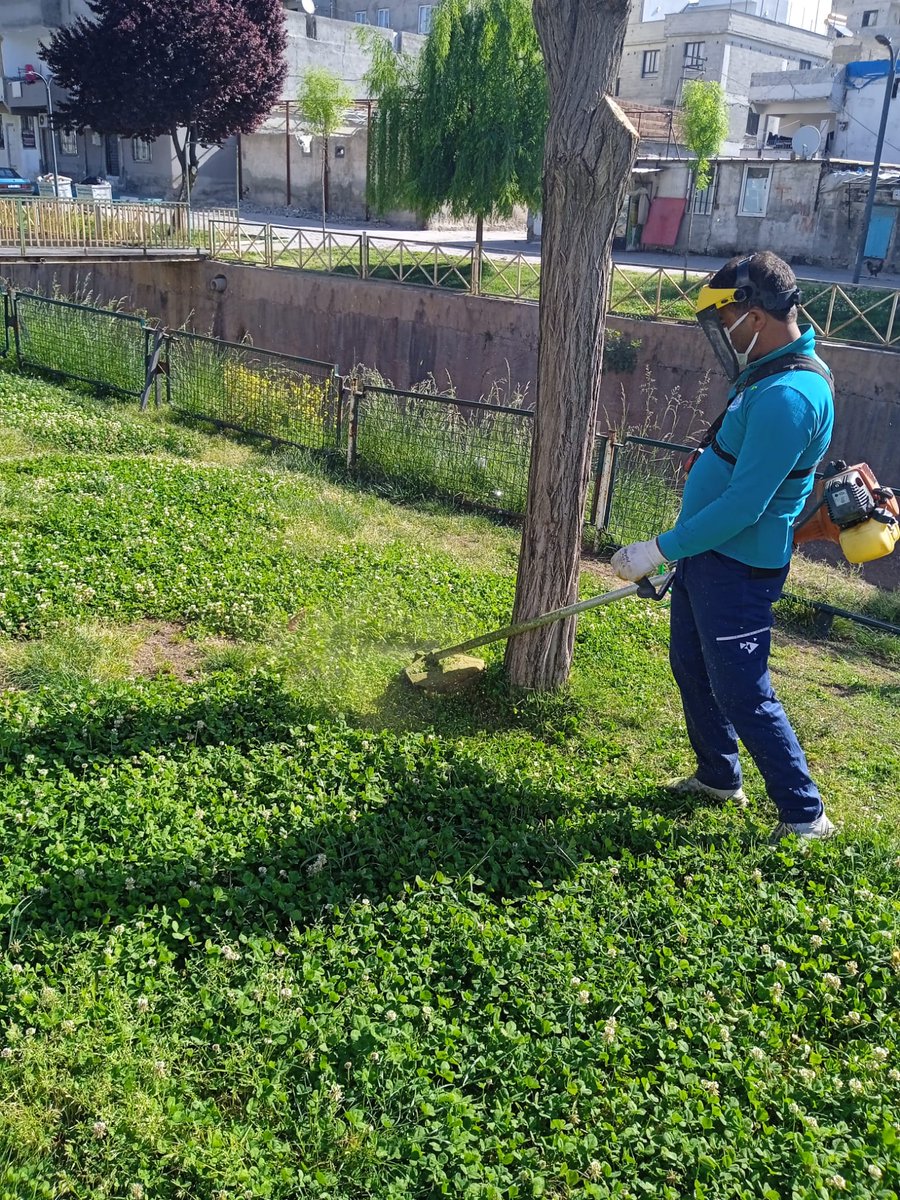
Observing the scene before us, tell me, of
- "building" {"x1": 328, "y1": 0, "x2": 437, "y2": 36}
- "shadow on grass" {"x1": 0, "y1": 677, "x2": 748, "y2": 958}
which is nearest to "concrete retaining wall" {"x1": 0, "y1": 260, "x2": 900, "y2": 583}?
"shadow on grass" {"x1": 0, "y1": 677, "x2": 748, "y2": 958}

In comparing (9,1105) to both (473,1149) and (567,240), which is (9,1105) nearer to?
(473,1149)

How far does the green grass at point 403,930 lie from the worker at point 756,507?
44 cm

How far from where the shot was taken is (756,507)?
3.81m

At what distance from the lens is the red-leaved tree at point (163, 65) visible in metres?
29.4

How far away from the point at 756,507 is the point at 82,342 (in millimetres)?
10796

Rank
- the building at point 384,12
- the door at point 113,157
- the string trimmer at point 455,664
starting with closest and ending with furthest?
the string trimmer at point 455,664
the door at point 113,157
the building at point 384,12

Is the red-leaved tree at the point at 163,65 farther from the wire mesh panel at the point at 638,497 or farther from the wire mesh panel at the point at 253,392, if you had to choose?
the wire mesh panel at the point at 638,497

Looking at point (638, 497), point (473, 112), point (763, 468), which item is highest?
point (473, 112)

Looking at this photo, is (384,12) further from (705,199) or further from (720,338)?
(720,338)

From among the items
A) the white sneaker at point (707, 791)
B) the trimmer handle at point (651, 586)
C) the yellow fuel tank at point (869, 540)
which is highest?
the yellow fuel tank at point (869, 540)

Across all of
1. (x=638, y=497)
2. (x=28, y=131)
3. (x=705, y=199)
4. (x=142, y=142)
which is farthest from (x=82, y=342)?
(x=28, y=131)

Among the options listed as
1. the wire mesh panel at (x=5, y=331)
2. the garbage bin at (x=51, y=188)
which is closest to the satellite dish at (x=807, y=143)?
the garbage bin at (x=51, y=188)

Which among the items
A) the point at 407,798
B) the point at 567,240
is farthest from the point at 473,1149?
the point at 567,240

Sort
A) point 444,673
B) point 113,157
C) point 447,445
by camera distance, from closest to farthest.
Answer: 1. point 444,673
2. point 447,445
3. point 113,157
